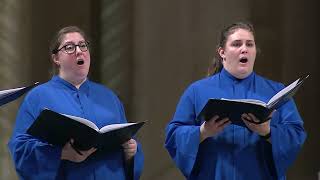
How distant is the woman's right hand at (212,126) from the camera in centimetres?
293

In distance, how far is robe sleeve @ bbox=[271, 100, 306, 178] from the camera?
3.07 m

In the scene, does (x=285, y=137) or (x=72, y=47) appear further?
(x=72, y=47)

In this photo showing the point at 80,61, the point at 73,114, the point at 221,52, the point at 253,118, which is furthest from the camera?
the point at 221,52

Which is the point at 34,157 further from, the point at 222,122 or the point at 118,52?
the point at 118,52

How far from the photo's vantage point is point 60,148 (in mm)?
2961

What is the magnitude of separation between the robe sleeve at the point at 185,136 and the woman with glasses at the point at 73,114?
188 mm

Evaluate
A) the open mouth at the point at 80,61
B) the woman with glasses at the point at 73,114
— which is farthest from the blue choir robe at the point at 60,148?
the open mouth at the point at 80,61

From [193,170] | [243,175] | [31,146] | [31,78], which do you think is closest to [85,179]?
[31,146]

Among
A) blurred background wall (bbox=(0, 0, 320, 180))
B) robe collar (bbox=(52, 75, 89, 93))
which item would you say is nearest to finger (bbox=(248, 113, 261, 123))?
robe collar (bbox=(52, 75, 89, 93))

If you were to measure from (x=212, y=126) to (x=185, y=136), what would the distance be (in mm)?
207

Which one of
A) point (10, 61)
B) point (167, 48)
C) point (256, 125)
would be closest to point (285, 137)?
point (256, 125)

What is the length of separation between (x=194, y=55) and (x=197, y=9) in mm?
378

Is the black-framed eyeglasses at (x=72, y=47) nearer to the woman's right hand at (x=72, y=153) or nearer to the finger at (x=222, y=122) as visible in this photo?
the woman's right hand at (x=72, y=153)

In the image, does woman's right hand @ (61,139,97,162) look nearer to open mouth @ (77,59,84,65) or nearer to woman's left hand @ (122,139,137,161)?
woman's left hand @ (122,139,137,161)
